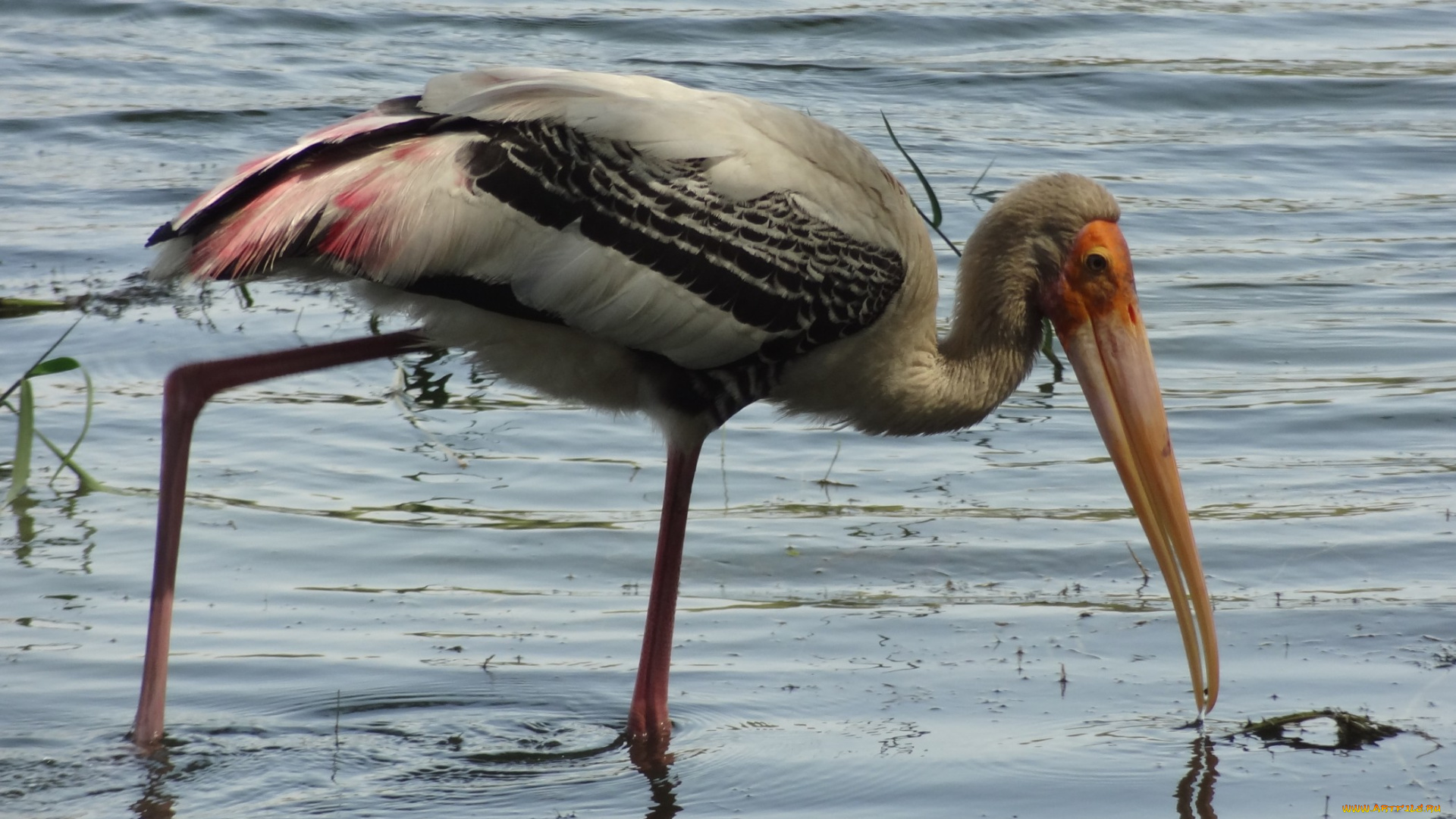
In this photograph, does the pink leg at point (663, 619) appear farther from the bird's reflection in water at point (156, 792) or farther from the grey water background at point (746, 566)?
the bird's reflection in water at point (156, 792)

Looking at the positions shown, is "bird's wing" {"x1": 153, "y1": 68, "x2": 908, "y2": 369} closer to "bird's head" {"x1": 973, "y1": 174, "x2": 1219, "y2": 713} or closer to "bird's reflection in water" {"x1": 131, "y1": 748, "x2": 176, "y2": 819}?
"bird's head" {"x1": 973, "y1": 174, "x2": 1219, "y2": 713}

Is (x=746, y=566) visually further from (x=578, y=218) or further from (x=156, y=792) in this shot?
(x=156, y=792)

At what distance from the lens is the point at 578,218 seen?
4191mm

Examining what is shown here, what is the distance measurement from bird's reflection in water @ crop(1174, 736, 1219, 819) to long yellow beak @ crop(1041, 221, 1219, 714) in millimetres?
410

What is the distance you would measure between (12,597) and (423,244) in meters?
1.65

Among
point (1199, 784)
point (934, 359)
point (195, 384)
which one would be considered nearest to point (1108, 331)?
point (934, 359)

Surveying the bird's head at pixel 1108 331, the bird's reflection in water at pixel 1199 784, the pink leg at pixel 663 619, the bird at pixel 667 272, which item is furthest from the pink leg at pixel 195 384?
the bird's reflection in water at pixel 1199 784

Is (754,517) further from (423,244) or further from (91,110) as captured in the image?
(91,110)

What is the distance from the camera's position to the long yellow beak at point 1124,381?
4.66 metres

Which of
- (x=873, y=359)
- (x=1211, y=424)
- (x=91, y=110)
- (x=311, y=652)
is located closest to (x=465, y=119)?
(x=873, y=359)

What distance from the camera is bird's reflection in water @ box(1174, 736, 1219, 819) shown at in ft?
13.2

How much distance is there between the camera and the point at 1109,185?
10.4 m

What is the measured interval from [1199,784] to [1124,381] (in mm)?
1053

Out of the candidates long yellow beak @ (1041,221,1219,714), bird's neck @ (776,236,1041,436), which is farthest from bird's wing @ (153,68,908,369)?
long yellow beak @ (1041,221,1219,714)
